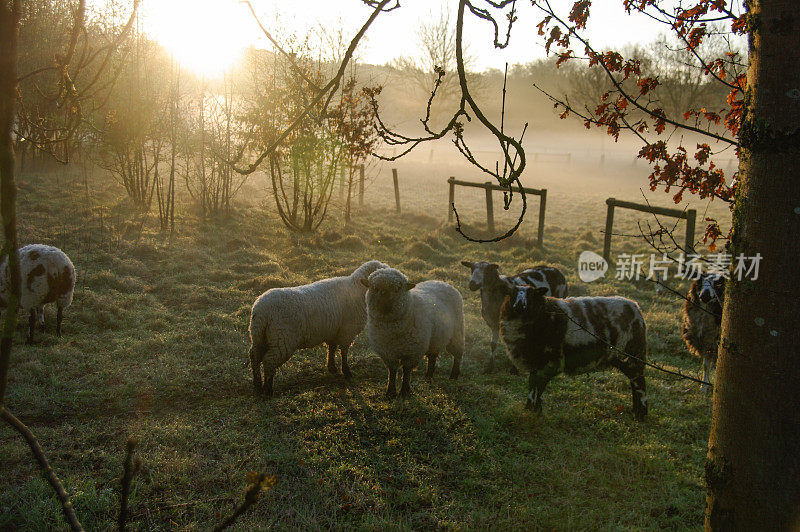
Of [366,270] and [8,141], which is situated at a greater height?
[8,141]

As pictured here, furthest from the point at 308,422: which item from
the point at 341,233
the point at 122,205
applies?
the point at 122,205

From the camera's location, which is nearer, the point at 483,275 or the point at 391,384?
the point at 391,384

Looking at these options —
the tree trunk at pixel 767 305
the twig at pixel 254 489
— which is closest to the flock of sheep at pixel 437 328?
the tree trunk at pixel 767 305

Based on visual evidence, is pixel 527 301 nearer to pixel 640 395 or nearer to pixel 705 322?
pixel 640 395

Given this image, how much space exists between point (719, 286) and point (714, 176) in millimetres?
3618

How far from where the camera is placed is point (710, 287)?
586 centimetres

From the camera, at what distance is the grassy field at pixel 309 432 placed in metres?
3.55

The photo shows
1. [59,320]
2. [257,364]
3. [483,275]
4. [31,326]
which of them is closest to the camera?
[257,364]

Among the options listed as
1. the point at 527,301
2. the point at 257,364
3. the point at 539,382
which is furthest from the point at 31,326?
the point at 539,382

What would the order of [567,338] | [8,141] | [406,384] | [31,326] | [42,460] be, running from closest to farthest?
[8,141]
[42,460]
[567,338]
[406,384]
[31,326]

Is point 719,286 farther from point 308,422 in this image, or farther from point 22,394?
point 22,394

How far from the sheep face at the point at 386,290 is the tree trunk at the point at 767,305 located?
3.45 meters

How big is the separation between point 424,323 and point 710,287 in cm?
328

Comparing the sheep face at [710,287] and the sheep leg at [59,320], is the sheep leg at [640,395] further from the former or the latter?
the sheep leg at [59,320]
